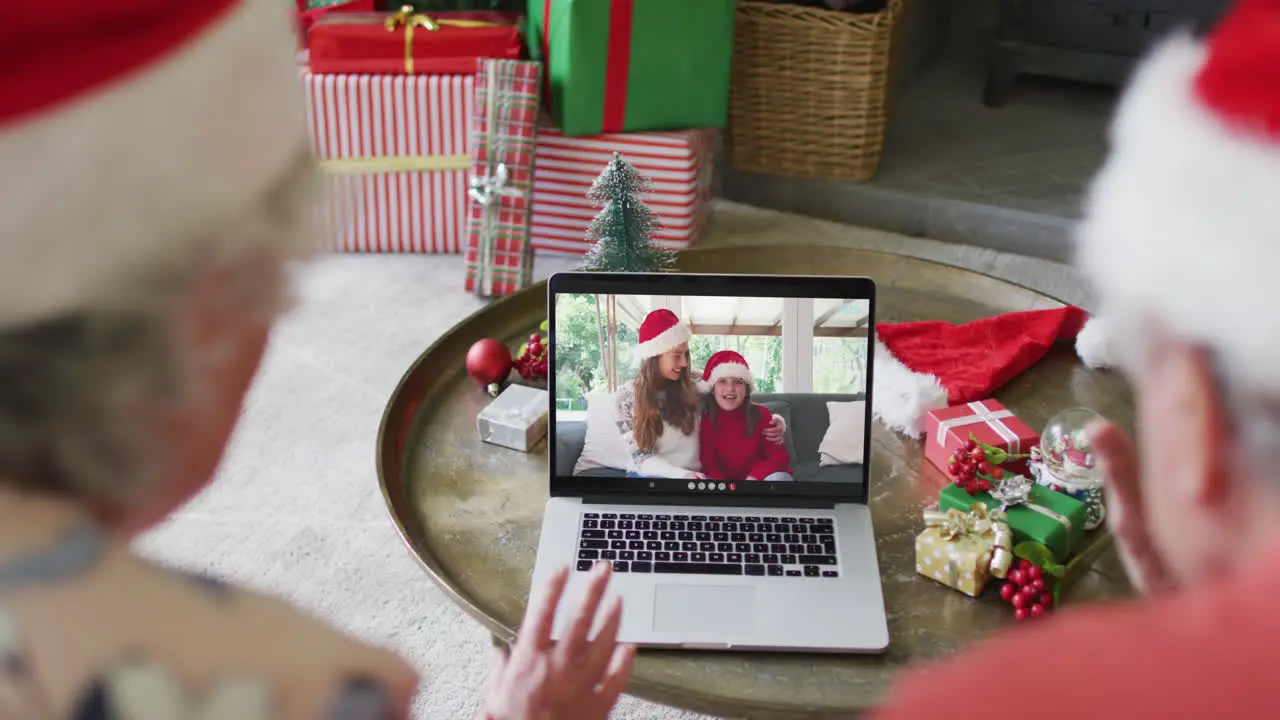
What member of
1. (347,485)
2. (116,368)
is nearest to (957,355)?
(347,485)

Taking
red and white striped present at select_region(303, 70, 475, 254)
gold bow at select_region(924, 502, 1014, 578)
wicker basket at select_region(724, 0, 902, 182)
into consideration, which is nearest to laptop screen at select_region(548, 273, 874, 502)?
gold bow at select_region(924, 502, 1014, 578)

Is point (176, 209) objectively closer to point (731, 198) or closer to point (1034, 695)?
point (1034, 695)

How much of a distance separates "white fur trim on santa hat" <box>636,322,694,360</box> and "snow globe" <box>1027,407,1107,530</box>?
44 centimetres

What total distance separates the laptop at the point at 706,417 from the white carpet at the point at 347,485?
43cm

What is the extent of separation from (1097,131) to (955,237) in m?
0.68

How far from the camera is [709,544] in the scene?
4.09 feet

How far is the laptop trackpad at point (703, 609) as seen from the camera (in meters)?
1.15

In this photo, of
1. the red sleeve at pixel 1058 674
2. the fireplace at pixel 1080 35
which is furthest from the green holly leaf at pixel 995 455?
the fireplace at pixel 1080 35

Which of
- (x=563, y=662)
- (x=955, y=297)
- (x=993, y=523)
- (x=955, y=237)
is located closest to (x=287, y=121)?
(x=563, y=662)

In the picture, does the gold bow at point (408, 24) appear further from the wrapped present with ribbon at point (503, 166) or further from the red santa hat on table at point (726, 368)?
the red santa hat on table at point (726, 368)

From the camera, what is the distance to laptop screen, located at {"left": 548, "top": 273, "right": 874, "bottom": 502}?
1277mm

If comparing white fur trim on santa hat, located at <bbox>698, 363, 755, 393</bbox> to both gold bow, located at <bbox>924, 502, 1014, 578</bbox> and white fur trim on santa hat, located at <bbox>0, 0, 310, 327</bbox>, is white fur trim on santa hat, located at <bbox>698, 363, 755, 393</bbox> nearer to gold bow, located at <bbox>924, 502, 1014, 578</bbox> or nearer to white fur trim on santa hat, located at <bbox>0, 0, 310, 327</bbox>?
gold bow, located at <bbox>924, 502, 1014, 578</bbox>

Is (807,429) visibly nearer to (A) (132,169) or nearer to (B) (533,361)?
(B) (533,361)

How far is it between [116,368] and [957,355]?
4.30 feet
